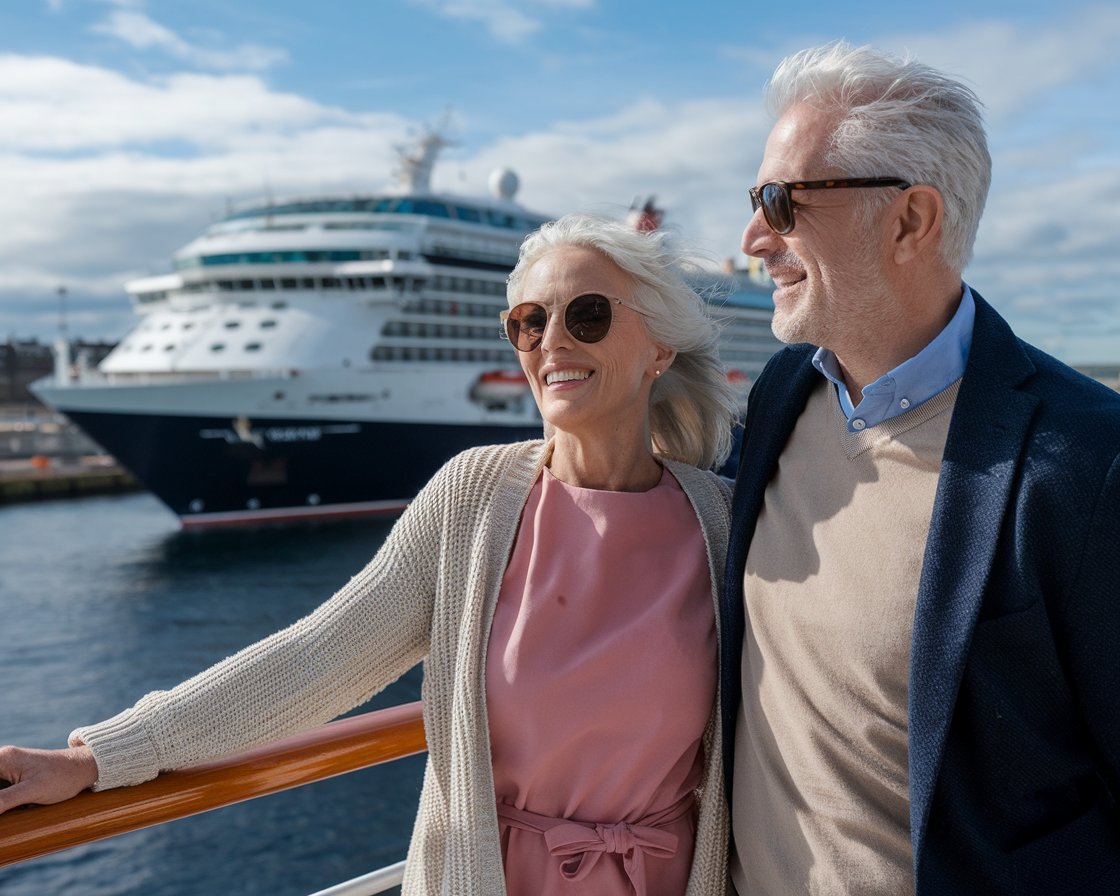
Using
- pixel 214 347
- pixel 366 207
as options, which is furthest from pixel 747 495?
pixel 366 207

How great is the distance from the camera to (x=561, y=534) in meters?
1.66

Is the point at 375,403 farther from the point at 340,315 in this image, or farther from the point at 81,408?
the point at 81,408

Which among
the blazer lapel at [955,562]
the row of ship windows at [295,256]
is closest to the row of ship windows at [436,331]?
the row of ship windows at [295,256]

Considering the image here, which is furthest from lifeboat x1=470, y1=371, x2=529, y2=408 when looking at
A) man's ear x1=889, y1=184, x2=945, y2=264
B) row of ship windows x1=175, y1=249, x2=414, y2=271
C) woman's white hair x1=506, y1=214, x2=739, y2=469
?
man's ear x1=889, y1=184, x2=945, y2=264

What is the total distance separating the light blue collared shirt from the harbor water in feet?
22.8

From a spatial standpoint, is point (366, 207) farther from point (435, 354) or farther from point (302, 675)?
point (302, 675)

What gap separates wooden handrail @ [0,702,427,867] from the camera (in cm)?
132

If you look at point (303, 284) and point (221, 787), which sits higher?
point (221, 787)

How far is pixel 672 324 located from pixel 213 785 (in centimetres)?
101

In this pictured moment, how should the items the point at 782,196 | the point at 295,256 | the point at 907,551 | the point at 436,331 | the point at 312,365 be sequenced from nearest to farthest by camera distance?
the point at 907,551
the point at 782,196
the point at 312,365
the point at 295,256
the point at 436,331

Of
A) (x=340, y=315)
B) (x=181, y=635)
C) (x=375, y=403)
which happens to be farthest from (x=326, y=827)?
(x=340, y=315)

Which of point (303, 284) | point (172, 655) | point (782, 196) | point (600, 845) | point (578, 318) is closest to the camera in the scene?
→ point (782, 196)

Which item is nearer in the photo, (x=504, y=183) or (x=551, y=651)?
(x=551, y=651)

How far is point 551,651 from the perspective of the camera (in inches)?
61.3
